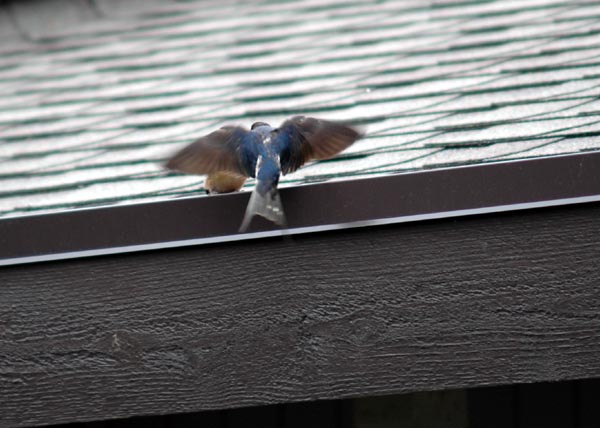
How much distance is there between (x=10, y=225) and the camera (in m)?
1.84

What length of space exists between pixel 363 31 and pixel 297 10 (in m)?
0.49

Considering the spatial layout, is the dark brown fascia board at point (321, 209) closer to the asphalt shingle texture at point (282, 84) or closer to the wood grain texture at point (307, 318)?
the wood grain texture at point (307, 318)

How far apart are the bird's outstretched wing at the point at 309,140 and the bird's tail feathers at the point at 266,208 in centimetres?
33

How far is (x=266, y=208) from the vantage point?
1.81m

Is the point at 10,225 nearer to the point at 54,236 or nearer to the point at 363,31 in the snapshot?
the point at 54,236

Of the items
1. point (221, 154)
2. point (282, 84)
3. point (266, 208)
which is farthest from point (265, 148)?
point (282, 84)

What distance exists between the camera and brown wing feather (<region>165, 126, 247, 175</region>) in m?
2.18

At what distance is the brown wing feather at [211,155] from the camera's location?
2.18 metres

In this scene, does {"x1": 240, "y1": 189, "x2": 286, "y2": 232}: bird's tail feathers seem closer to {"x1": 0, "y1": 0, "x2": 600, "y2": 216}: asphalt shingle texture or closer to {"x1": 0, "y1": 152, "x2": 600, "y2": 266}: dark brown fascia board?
{"x1": 0, "y1": 152, "x2": 600, "y2": 266}: dark brown fascia board

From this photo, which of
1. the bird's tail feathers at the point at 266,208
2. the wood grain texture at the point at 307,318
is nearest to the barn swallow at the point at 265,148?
the bird's tail feathers at the point at 266,208

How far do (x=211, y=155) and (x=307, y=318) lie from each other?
552 millimetres

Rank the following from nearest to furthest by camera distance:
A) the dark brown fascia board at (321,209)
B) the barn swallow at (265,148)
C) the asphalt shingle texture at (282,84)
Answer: the dark brown fascia board at (321,209) → the barn swallow at (265,148) → the asphalt shingle texture at (282,84)

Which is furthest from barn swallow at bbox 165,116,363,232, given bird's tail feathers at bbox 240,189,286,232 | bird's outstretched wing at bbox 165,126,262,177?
bird's tail feathers at bbox 240,189,286,232

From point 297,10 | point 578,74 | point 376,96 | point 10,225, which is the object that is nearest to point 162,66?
point 297,10
